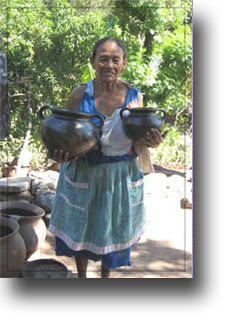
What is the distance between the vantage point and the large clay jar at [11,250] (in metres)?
1.85

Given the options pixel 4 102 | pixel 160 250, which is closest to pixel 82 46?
pixel 4 102

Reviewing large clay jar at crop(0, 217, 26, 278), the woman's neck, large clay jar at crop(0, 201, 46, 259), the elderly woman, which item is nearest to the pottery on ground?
large clay jar at crop(0, 217, 26, 278)

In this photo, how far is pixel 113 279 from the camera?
1.86m

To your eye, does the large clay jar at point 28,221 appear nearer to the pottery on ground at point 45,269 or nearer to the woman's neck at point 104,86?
the pottery on ground at point 45,269

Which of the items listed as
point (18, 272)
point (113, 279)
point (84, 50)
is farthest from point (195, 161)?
point (18, 272)

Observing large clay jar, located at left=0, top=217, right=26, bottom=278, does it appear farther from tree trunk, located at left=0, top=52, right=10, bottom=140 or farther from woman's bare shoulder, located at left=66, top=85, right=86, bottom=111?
woman's bare shoulder, located at left=66, top=85, right=86, bottom=111

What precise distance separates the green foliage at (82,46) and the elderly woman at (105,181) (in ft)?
1.94

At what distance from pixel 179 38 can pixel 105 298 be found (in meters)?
1.71

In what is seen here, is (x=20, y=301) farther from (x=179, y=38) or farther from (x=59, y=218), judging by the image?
(x=179, y=38)

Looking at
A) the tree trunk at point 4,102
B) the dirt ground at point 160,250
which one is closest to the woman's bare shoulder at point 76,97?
the tree trunk at point 4,102

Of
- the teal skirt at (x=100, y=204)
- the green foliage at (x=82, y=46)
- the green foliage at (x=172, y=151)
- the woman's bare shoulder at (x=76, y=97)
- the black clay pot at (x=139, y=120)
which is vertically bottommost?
the teal skirt at (x=100, y=204)

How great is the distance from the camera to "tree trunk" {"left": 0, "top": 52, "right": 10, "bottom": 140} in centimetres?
203

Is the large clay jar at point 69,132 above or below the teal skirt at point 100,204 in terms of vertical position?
above

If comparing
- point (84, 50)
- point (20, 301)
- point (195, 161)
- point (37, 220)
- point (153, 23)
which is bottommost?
point (20, 301)
